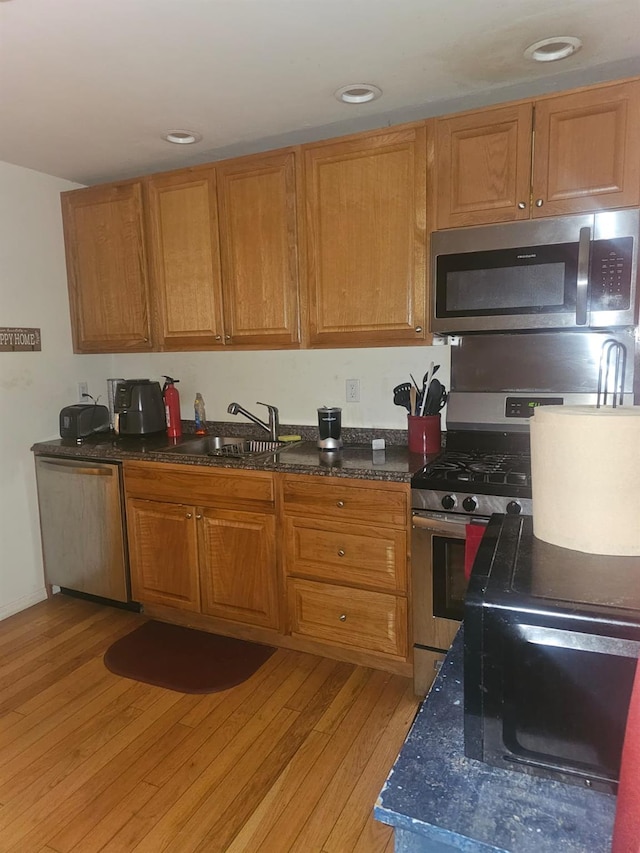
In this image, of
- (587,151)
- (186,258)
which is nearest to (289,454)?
(186,258)

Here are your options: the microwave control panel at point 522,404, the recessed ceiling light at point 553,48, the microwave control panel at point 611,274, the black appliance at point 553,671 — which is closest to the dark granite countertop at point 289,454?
the microwave control panel at point 522,404

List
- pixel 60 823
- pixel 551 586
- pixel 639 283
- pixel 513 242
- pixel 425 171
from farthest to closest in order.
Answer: pixel 425 171
pixel 513 242
pixel 639 283
pixel 60 823
pixel 551 586

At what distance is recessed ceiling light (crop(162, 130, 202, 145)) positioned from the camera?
2.55 meters

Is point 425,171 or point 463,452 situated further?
point 463,452

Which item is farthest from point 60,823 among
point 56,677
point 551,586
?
point 551,586

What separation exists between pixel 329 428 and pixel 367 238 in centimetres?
90

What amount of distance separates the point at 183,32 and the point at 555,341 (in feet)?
5.87

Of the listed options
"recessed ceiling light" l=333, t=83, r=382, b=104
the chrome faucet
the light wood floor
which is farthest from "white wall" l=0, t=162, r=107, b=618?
"recessed ceiling light" l=333, t=83, r=382, b=104

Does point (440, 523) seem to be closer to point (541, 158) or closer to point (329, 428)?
point (329, 428)

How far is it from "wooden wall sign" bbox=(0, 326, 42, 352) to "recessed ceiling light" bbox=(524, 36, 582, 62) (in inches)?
105

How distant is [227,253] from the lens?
276 centimetres

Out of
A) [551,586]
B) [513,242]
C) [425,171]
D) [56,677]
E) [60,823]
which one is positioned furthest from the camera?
[56,677]

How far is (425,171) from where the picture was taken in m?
2.29

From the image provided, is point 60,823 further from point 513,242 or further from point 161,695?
point 513,242
